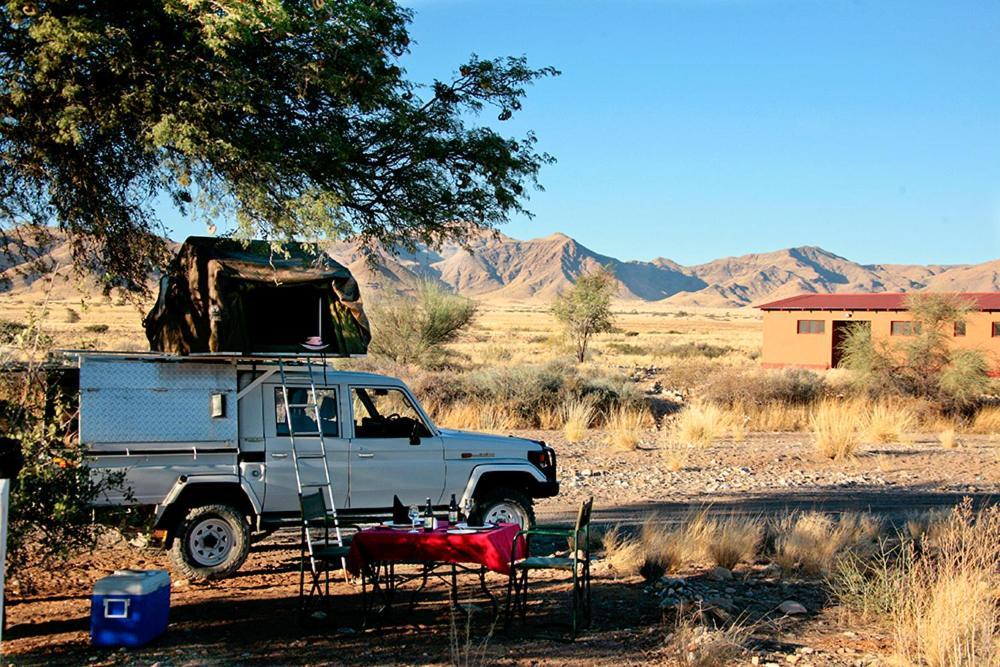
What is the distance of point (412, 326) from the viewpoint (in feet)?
124

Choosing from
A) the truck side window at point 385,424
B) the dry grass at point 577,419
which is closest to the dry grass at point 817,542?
the truck side window at point 385,424

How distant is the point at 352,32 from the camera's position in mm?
9523

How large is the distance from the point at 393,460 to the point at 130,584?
148 inches

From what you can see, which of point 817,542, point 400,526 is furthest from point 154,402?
point 817,542

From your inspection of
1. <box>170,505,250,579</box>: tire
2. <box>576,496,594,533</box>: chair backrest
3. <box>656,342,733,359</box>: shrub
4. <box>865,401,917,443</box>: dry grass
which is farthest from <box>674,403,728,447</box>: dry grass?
<box>656,342,733,359</box>: shrub

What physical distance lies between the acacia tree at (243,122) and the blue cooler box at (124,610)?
10.5ft

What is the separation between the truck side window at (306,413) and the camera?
10688 millimetres

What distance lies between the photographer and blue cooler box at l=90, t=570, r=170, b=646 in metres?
7.74

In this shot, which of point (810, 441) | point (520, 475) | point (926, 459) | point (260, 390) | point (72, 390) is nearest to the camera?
point (72, 390)

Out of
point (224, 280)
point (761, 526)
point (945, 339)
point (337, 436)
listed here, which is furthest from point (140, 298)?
point (945, 339)

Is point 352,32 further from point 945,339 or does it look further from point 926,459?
point 945,339

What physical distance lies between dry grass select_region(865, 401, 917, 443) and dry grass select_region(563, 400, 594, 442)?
704 cm

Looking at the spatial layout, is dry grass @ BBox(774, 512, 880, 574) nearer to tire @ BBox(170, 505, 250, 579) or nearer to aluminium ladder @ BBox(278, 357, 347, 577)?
aluminium ladder @ BBox(278, 357, 347, 577)

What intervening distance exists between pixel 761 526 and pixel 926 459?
1163 cm
